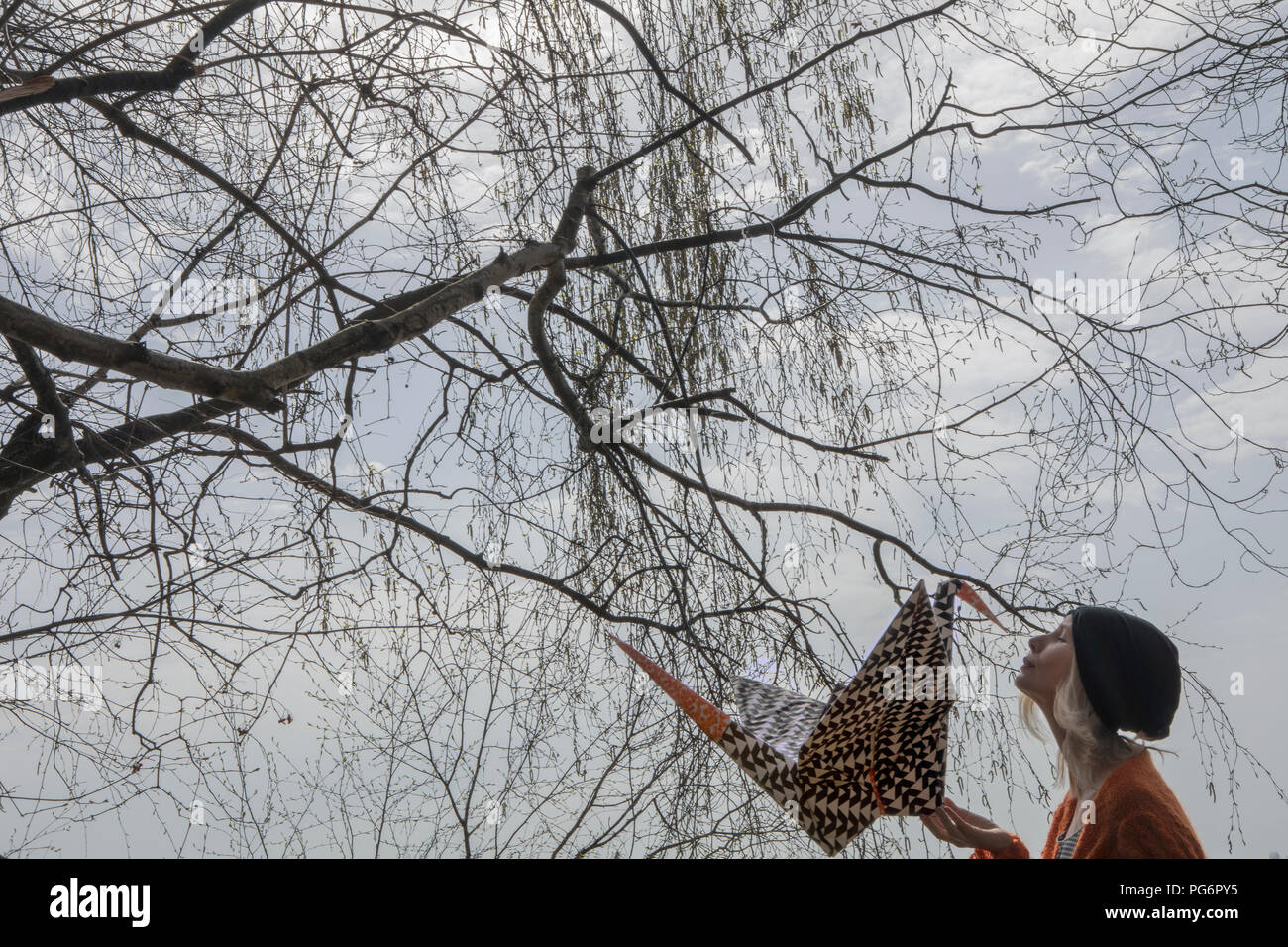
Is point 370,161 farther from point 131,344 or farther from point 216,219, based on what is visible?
point 131,344

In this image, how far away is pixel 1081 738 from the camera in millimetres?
1564

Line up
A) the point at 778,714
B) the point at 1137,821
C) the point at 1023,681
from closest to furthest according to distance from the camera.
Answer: the point at 1137,821 < the point at 1023,681 < the point at 778,714

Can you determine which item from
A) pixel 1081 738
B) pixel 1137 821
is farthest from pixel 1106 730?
pixel 1137 821

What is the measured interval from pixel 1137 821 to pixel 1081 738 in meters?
0.15

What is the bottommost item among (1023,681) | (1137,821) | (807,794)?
(1137,821)

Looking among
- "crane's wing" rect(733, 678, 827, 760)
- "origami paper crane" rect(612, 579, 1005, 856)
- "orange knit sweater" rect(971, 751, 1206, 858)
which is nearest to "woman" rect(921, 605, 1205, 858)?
"orange knit sweater" rect(971, 751, 1206, 858)

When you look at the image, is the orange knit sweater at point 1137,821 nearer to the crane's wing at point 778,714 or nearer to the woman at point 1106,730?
the woman at point 1106,730

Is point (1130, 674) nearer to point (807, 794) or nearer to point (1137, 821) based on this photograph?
point (1137, 821)

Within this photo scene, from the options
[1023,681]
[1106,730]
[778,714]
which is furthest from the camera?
[778,714]

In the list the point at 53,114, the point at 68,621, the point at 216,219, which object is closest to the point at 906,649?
the point at 68,621

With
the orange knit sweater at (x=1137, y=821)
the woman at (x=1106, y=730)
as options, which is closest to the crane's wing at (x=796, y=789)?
the woman at (x=1106, y=730)
